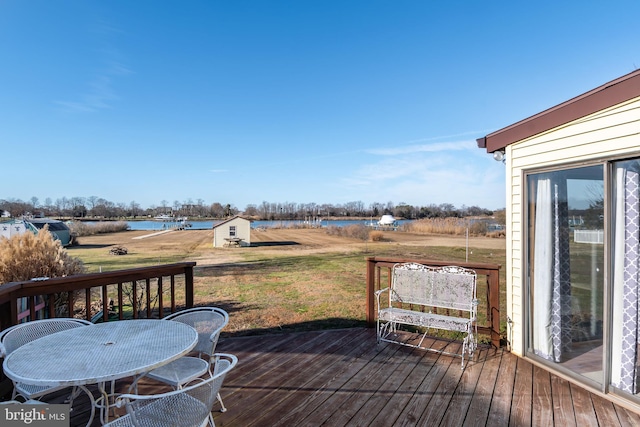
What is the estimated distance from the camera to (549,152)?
284 centimetres

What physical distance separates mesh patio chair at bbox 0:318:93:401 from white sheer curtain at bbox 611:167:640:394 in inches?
145

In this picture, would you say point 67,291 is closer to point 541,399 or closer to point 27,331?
point 27,331

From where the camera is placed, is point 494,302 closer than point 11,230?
Yes

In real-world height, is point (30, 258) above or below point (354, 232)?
above

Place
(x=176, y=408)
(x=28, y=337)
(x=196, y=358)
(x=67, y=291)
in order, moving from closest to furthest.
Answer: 1. (x=176, y=408)
2. (x=28, y=337)
3. (x=196, y=358)
4. (x=67, y=291)

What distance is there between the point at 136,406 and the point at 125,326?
2.86 feet

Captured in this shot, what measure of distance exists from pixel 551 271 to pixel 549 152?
108 cm

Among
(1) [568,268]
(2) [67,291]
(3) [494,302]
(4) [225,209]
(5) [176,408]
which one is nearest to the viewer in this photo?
(5) [176,408]

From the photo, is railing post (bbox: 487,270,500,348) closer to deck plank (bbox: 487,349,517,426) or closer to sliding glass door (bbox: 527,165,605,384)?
deck plank (bbox: 487,349,517,426)

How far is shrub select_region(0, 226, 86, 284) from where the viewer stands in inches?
146

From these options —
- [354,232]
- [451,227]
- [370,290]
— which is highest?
[370,290]

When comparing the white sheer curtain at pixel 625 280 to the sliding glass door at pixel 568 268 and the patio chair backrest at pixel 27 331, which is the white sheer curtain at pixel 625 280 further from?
the patio chair backrest at pixel 27 331

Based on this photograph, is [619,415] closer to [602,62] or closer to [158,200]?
[602,62]

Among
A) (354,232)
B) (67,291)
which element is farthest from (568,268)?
(354,232)
